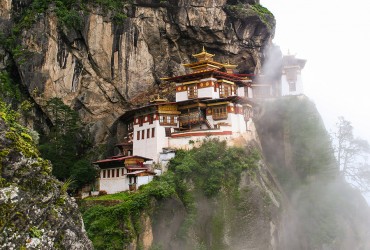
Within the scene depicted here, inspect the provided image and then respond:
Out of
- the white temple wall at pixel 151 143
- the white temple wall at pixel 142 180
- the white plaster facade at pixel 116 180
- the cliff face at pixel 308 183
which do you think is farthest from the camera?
the white temple wall at pixel 151 143

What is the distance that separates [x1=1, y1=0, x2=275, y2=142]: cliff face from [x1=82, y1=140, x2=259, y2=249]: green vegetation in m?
11.8

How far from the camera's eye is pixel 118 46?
43094 millimetres

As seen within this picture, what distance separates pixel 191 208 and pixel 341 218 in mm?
14626

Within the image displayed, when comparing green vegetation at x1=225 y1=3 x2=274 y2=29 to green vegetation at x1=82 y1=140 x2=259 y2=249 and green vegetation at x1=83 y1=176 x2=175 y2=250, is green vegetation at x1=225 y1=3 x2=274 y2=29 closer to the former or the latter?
green vegetation at x1=82 y1=140 x2=259 y2=249

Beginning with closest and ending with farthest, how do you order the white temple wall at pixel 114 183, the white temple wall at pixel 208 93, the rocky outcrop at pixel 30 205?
the rocky outcrop at pixel 30 205, the white temple wall at pixel 114 183, the white temple wall at pixel 208 93

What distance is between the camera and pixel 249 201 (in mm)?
32250

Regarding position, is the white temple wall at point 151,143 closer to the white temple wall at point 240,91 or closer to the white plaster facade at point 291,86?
the white temple wall at point 240,91

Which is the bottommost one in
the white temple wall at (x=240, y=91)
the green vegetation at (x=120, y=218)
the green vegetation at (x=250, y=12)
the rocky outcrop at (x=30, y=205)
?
the green vegetation at (x=120, y=218)

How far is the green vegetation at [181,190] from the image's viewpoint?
Result: 28.6m

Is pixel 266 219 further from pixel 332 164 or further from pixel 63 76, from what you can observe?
pixel 63 76

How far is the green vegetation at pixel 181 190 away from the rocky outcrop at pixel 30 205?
56.7 feet

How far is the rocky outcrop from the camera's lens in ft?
31.2

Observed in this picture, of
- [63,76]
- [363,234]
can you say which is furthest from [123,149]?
[363,234]


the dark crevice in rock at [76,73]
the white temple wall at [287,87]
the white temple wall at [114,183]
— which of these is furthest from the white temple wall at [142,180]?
the white temple wall at [287,87]
